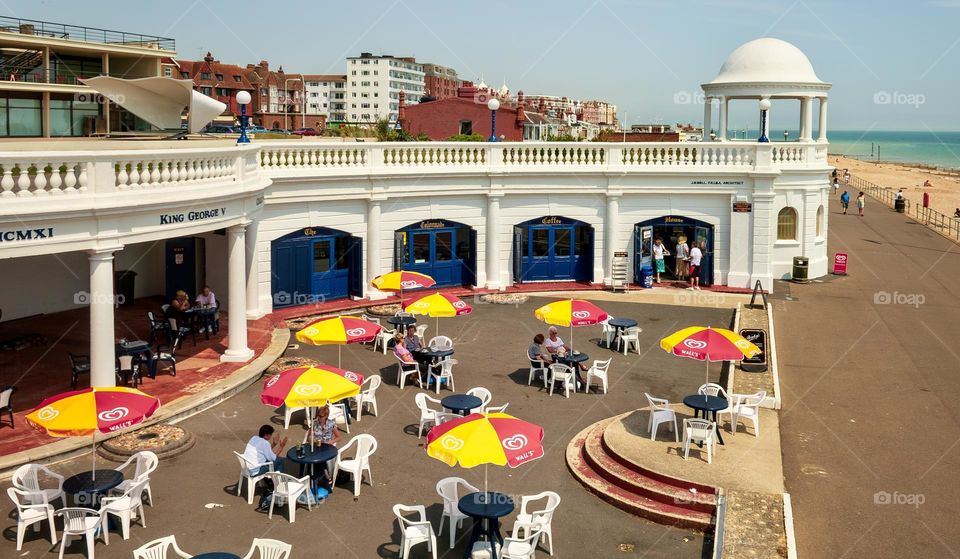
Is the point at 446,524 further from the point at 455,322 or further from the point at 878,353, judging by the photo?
the point at 878,353

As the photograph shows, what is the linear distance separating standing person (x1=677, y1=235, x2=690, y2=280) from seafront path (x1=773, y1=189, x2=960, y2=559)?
11.0 feet

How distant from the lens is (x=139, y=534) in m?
11.9

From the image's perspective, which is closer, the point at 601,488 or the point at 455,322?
the point at 601,488

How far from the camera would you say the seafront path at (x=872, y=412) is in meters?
12.6

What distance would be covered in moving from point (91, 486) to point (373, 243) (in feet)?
54.3

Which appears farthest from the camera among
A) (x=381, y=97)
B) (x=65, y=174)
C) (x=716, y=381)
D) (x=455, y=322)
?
(x=381, y=97)

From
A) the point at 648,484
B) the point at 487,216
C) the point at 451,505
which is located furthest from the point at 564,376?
the point at 487,216

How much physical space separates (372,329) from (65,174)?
6.16m

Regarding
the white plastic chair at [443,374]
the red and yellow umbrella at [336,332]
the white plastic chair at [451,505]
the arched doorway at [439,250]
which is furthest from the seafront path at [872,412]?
the arched doorway at [439,250]

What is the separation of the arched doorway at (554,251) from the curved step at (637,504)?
16388 millimetres

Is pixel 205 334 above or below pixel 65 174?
below

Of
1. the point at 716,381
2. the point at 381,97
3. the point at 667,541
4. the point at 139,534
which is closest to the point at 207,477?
the point at 139,534

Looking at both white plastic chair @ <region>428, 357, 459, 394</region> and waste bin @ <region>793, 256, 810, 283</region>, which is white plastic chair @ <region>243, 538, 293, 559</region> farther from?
waste bin @ <region>793, 256, 810, 283</region>

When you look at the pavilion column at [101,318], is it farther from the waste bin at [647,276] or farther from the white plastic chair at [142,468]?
the waste bin at [647,276]
